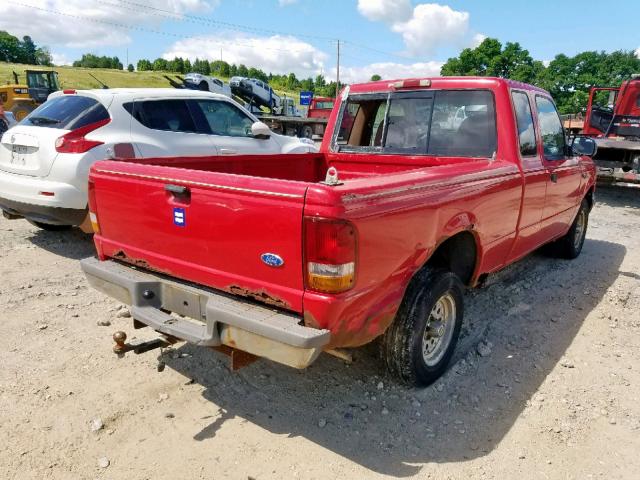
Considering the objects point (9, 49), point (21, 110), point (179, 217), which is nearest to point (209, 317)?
point (179, 217)

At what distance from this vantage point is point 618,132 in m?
13.2

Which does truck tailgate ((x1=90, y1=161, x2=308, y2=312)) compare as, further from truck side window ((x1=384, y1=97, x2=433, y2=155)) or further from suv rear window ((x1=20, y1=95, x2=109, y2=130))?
suv rear window ((x1=20, y1=95, x2=109, y2=130))

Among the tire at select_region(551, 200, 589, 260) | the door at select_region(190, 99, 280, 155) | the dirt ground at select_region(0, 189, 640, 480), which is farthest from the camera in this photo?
the door at select_region(190, 99, 280, 155)

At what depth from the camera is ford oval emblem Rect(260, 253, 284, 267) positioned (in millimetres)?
2428

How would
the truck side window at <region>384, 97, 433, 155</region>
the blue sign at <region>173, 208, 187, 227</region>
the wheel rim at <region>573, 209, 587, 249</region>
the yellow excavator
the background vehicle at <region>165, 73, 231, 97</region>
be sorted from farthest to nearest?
the background vehicle at <region>165, 73, 231, 97</region>
the yellow excavator
the wheel rim at <region>573, 209, 587, 249</region>
the truck side window at <region>384, 97, 433, 155</region>
the blue sign at <region>173, 208, 187, 227</region>

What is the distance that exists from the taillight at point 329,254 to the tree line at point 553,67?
73636 mm

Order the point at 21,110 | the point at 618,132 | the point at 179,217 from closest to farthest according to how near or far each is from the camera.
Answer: the point at 179,217
the point at 618,132
the point at 21,110

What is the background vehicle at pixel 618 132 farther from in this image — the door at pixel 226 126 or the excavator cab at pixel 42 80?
the excavator cab at pixel 42 80

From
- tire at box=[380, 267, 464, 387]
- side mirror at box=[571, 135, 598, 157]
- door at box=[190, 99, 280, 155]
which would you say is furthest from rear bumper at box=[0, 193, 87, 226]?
side mirror at box=[571, 135, 598, 157]

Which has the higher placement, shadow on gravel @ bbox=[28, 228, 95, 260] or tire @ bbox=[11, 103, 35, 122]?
tire @ bbox=[11, 103, 35, 122]

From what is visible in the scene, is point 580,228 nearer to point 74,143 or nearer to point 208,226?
point 208,226

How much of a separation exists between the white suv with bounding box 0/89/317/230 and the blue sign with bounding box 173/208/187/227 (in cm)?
304

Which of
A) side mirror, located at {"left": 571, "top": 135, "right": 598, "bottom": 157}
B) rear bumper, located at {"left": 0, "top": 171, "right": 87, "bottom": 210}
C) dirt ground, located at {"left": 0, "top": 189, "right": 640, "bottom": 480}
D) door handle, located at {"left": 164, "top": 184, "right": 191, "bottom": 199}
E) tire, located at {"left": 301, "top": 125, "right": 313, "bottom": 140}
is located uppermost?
side mirror, located at {"left": 571, "top": 135, "right": 598, "bottom": 157}

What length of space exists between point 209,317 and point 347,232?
87cm
